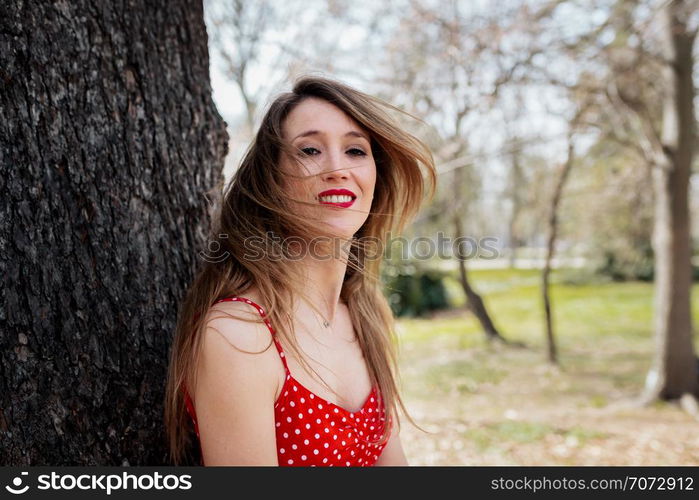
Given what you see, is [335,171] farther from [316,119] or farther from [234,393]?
[234,393]

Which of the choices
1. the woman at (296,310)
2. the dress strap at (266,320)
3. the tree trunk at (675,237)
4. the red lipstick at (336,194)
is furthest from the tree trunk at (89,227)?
the tree trunk at (675,237)

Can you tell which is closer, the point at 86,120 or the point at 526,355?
the point at 86,120

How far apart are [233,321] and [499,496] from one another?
94cm

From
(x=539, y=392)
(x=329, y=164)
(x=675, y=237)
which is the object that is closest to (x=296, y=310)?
(x=329, y=164)

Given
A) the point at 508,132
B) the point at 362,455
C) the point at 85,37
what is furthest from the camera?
the point at 508,132

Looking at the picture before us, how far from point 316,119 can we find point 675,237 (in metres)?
6.81

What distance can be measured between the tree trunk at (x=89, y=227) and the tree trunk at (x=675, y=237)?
6.95 meters

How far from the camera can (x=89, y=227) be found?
1.62m

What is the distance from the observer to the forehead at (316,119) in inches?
71.0

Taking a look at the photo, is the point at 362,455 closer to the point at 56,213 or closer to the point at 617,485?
the point at 617,485

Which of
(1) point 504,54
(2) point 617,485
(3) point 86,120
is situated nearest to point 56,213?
(3) point 86,120

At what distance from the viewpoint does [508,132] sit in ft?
29.9

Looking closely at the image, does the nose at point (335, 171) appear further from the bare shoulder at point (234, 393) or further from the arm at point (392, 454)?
the arm at point (392, 454)

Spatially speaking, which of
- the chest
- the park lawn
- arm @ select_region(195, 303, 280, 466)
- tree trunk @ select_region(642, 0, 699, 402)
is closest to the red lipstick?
the chest
